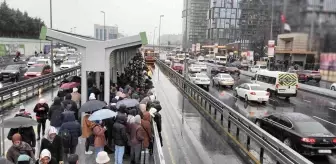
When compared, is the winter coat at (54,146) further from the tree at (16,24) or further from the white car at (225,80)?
the tree at (16,24)

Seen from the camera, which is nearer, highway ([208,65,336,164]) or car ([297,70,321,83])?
highway ([208,65,336,164])

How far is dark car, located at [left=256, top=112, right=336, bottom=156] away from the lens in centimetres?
1158

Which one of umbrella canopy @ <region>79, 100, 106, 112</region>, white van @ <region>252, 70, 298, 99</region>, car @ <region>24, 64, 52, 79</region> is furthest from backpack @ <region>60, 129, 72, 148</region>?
car @ <region>24, 64, 52, 79</region>

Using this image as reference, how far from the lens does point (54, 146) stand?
747 cm

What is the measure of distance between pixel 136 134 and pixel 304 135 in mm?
6075

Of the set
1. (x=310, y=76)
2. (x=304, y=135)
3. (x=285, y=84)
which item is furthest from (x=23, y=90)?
(x=310, y=76)

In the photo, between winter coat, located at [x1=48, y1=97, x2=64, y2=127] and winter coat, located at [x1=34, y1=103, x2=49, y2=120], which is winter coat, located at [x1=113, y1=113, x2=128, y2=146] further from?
winter coat, located at [x1=34, y1=103, x2=49, y2=120]

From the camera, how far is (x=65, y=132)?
8680 mm

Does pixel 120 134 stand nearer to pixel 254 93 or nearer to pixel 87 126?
pixel 87 126

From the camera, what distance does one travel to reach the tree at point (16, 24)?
77.1m

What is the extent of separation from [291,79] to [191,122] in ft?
43.4

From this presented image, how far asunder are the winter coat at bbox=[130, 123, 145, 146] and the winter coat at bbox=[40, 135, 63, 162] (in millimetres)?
2183

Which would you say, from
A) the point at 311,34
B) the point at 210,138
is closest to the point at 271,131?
the point at 210,138

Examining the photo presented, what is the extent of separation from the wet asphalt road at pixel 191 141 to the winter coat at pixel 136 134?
7.58 feet
